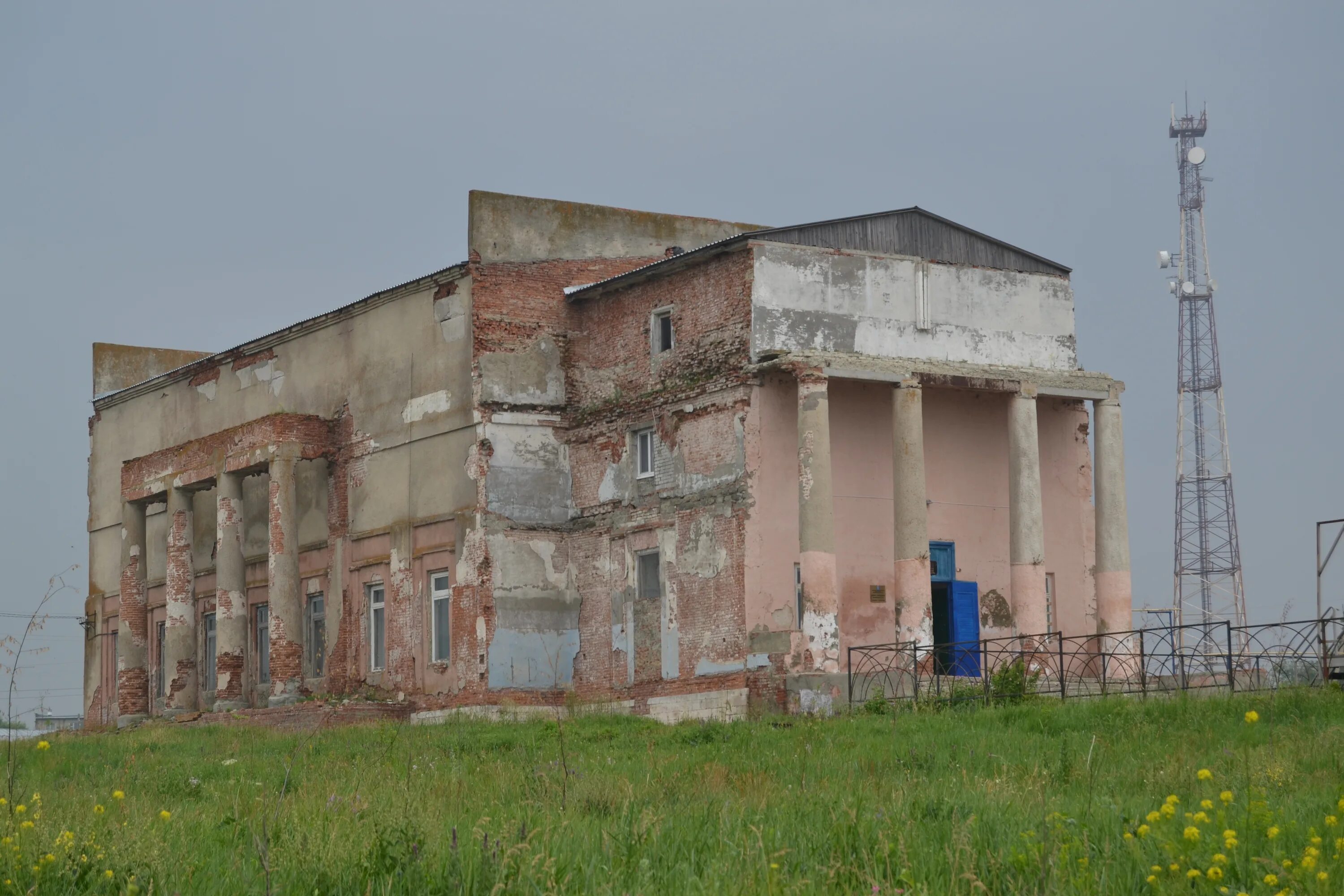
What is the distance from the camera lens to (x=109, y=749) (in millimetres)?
25281

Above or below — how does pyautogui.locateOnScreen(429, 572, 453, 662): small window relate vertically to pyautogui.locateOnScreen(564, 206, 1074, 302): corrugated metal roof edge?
below

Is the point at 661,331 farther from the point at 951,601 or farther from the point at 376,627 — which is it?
the point at 376,627

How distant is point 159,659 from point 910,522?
20106 mm

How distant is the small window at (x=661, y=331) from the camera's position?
100ft

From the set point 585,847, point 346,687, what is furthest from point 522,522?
point 585,847

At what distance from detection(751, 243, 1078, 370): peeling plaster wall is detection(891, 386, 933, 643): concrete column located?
52.0 inches

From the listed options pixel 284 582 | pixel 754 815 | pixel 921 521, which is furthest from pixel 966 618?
pixel 754 815

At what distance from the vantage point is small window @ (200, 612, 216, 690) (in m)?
38.3

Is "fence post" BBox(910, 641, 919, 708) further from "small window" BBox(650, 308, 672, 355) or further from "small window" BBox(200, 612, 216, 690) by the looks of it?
"small window" BBox(200, 612, 216, 690)

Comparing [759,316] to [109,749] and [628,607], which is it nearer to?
[628,607]

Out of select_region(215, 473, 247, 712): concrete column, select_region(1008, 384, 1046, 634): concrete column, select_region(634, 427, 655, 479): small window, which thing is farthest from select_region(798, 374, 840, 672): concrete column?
Result: select_region(215, 473, 247, 712): concrete column

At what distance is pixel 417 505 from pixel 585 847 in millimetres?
22302

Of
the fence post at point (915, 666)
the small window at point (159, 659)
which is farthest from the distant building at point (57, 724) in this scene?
the fence post at point (915, 666)

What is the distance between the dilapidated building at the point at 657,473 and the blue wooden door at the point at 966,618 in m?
0.05
